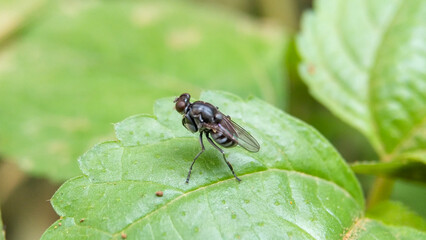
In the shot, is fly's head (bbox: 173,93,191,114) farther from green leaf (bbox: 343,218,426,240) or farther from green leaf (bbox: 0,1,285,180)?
green leaf (bbox: 0,1,285,180)

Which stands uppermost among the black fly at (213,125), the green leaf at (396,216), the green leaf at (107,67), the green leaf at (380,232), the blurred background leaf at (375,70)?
the blurred background leaf at (375,70)

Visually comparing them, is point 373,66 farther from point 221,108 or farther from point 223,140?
point 223,140

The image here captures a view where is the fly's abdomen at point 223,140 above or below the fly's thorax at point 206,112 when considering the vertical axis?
below

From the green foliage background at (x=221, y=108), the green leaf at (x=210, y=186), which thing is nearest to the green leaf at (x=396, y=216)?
the green foliage background at (x=221, y=108)

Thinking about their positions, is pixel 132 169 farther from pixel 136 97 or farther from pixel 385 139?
pixel 136 97

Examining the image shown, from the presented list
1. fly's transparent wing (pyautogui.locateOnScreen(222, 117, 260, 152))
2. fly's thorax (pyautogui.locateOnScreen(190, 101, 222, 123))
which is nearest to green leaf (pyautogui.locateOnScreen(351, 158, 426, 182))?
fly's transparent wing (pyautogui.locateOnScreen(222, 117, 260, 152))

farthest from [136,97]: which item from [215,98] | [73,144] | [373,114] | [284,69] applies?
[373,114]

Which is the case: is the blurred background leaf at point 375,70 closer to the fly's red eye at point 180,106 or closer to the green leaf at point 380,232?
the green leaf at point 380,232
